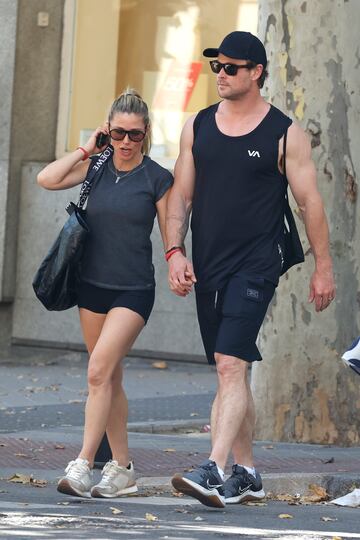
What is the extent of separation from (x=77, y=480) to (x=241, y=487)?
79 cm

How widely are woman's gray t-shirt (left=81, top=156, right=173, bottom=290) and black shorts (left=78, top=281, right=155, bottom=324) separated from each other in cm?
3

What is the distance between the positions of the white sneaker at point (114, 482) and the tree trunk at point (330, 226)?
81.9 inches

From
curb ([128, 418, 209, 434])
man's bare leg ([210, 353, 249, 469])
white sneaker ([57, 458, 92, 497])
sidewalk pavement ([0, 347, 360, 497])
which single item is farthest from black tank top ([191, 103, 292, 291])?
curb ([128, 418, 209, 434])

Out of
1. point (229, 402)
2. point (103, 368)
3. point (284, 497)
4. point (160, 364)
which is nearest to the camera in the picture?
point (229, 402)

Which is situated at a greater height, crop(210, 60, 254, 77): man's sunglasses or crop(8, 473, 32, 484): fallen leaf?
crop(210, 60, 254, 77): man's sunglasses

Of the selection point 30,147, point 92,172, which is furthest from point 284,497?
point 30,147

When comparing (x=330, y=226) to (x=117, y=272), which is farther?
(x=330, y=226)

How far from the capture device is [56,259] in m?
7.95

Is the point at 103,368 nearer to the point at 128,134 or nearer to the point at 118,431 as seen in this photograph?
the point at 118,431

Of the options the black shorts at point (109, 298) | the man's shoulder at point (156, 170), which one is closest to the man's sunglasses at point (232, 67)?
the man's shoulder at point (156, 170)

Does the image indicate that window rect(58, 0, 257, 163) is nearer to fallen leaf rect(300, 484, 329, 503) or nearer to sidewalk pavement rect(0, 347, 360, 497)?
sidewalk pavement rect(0, 347, 360, 497)

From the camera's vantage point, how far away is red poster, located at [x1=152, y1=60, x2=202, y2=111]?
15016 millimetres

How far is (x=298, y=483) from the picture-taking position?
8.38 metres

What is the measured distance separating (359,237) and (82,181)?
2.20 metres
